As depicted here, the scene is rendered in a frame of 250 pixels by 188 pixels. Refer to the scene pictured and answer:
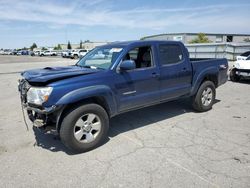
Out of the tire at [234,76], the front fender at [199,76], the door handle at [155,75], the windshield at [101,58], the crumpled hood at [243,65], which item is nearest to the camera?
the windshield at [101,58]

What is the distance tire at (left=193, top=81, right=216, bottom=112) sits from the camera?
6.07 metres

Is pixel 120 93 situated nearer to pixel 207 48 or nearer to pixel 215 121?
pixel 215 121

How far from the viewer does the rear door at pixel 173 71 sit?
204 inches

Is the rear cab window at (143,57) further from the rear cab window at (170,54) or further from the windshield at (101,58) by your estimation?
the windshield at (101,58)

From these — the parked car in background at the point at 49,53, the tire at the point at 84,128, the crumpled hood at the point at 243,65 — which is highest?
the parked car in background at the point at 49,53

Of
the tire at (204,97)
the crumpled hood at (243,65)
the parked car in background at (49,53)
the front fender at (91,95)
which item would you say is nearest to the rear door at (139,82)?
the front fender at (91,95)

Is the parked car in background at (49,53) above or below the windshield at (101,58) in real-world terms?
above

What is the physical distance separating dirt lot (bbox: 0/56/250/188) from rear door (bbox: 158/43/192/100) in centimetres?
71

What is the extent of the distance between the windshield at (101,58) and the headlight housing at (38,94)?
1.28 meters

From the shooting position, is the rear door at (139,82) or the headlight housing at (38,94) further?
the rear door at (139,82)

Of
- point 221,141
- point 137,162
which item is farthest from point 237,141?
point 137,162

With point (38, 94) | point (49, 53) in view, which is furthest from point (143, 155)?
point (49, 53)

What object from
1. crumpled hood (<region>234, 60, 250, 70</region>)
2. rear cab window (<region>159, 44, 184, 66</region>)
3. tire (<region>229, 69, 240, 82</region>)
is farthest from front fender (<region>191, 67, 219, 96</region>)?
tire (<region>229, 69, 240, 82</region>)

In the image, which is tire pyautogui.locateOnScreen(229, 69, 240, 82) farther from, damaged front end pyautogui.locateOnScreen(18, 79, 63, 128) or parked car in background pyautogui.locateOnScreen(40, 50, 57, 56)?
parked car in background pyautogui.locateOnScreen(40, 50, 57, 56)
